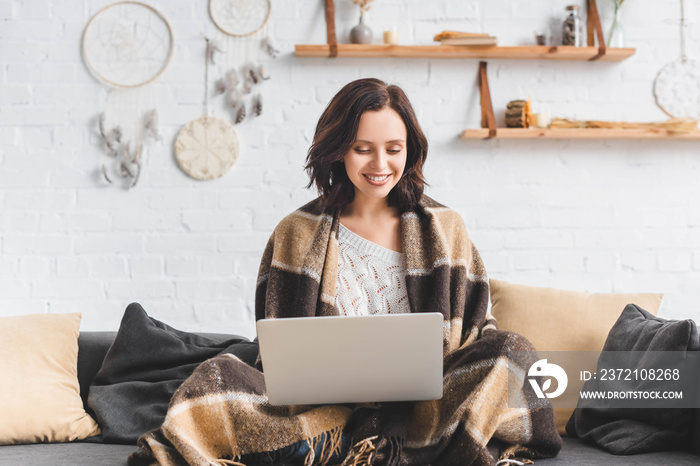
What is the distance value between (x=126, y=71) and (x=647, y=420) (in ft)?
7.03

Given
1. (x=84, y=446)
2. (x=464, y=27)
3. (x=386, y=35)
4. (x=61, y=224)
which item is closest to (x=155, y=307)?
(x=61, y=224)

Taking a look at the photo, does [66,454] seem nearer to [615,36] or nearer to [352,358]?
[352,358]

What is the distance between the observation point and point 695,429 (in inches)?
67.0

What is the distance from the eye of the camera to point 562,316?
213 centimetres

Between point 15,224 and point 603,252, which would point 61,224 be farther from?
point 603,252

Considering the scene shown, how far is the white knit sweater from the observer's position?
1887 mm

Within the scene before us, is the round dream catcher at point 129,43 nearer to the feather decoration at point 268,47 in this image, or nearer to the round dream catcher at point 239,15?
the round dream catcher at point 239,15

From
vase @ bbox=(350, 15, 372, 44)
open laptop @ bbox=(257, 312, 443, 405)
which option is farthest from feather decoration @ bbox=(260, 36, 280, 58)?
open laptop @ bbox=(257, 312, 443, 405)

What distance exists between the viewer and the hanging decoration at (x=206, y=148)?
2656 mm

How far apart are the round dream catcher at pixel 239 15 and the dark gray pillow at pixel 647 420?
1.73 m

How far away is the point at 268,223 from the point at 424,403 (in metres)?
1.25

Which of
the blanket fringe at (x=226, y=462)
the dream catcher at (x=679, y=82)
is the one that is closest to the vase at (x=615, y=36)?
the dream catcher at (x=679, y=82)

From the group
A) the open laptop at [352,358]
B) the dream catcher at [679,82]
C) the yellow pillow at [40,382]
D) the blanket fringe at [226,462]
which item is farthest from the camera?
the dream catcher at [679,82]

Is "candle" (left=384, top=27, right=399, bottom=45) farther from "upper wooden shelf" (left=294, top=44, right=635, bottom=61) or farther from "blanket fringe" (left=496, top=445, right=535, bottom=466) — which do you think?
"blanket fringe" (left=496, top=445, right=535, bottom=466)
